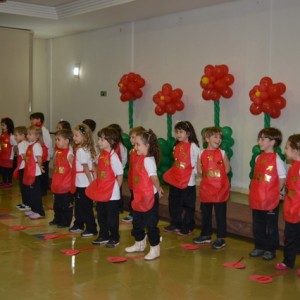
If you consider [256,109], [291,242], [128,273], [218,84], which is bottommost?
[128,273]

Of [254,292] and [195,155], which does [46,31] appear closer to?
[195,155]

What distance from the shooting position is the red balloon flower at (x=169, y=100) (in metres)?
8.67

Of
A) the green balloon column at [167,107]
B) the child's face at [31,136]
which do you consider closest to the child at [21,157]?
the child's face at [31,136]

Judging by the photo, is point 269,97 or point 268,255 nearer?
point 268,255

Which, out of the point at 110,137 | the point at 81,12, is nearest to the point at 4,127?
the point at 81,12

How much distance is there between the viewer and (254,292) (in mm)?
4246

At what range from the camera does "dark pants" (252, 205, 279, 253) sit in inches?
201

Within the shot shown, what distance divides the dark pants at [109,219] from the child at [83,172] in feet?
1.34

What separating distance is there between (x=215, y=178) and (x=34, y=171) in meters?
2.55

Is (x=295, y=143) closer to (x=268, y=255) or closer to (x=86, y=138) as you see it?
(x=268, y=255)

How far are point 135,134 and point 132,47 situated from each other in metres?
5.52

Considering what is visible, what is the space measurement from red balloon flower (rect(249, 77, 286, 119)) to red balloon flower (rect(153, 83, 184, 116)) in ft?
5.82

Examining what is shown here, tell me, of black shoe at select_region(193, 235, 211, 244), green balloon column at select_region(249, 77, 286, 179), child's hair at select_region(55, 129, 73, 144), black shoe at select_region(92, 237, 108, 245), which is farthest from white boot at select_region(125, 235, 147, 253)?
green balloon column at select_region(249, 77, 286, 179)

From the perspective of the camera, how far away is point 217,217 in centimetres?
555
